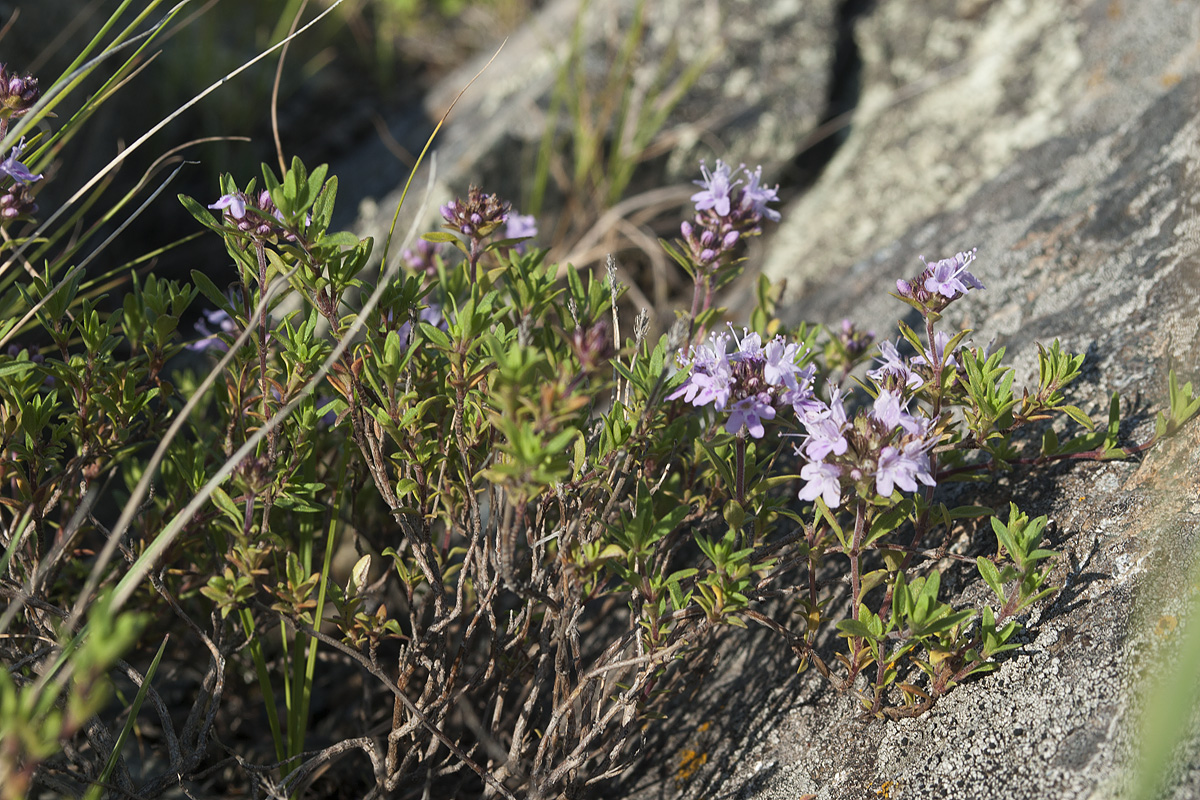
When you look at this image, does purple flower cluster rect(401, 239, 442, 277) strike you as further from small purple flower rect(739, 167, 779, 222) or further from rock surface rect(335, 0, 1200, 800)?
rock surface rect(335, 0, 1200, 800)

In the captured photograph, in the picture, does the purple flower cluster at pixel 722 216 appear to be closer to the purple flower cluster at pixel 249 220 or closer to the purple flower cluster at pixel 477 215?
the purple flower cluster at pixel 477 215

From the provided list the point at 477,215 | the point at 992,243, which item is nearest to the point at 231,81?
the point at 477,215

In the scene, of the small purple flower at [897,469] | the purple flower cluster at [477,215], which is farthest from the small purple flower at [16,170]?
the small purple flower at [897,469]

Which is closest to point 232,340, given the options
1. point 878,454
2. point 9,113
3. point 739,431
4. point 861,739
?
point 9,113

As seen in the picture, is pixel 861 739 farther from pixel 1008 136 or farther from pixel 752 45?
pixel 752 45

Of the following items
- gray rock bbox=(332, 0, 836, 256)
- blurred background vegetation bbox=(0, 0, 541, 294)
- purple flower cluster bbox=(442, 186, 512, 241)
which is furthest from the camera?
gray rock bbox=(332, 0, 836, 256)

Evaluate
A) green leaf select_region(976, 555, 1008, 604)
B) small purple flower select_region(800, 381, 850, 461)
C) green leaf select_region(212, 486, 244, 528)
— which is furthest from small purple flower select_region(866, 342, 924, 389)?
green leaf select_region(212, 486, 244, 528)

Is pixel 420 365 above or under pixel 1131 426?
above
